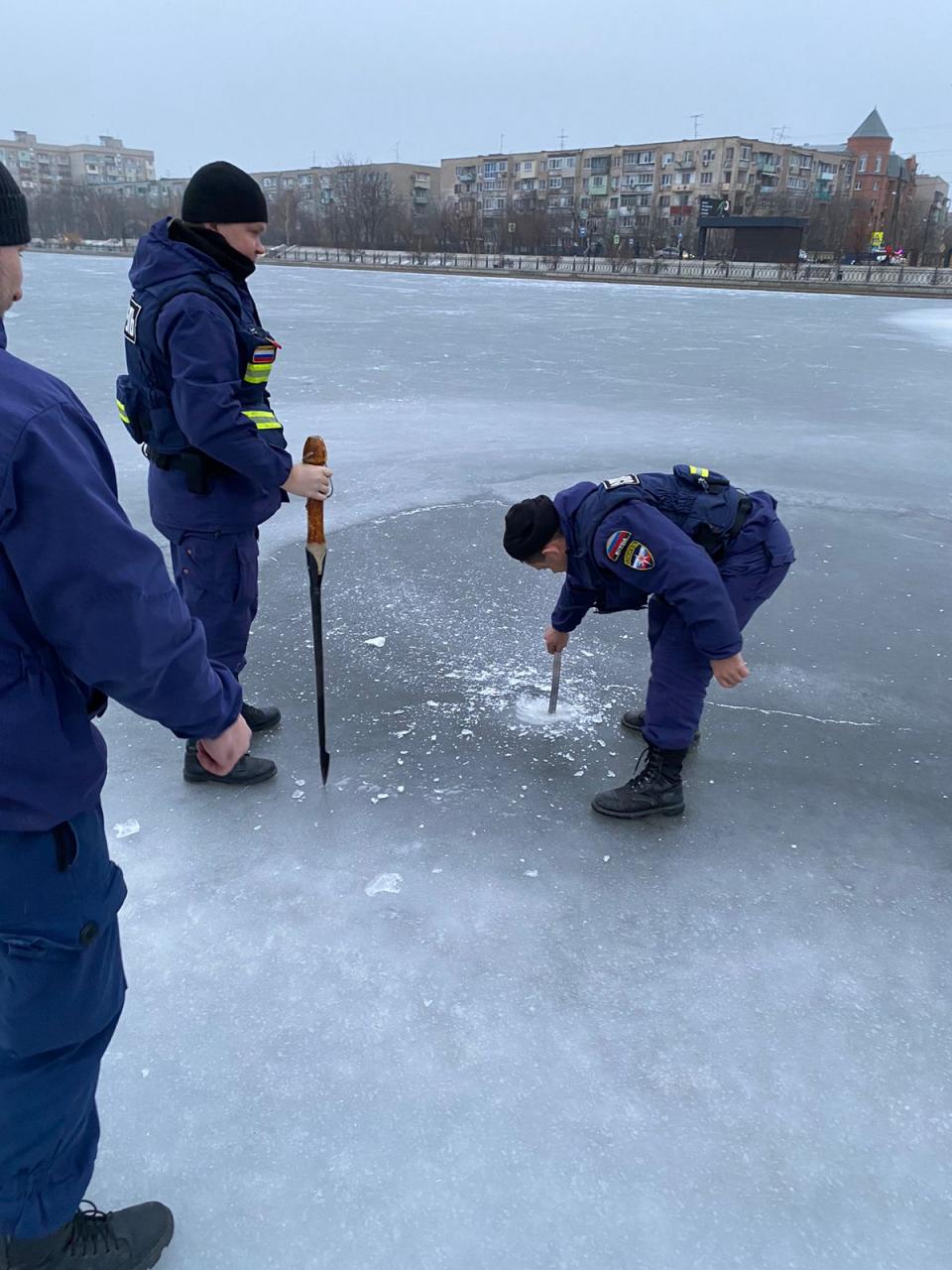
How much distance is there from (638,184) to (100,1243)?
84.1 metres

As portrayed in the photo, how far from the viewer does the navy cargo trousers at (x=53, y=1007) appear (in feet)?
3.85

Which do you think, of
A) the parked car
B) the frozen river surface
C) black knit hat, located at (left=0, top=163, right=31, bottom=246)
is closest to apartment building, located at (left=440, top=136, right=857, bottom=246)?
the parked car

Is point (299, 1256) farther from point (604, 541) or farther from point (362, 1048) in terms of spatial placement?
point (604, 541)

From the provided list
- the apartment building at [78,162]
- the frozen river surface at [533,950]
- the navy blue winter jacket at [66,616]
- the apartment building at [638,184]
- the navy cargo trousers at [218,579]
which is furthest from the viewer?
the apartment building at [78,162]

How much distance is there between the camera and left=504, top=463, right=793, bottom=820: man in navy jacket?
7.61 feet

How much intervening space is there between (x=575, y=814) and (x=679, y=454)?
4319mm

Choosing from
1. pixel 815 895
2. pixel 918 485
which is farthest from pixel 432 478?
pixel 815 895

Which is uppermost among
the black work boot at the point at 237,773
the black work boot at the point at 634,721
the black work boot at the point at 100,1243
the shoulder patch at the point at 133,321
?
the shoulder patch at the point at 133,321

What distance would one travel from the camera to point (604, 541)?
2.34m

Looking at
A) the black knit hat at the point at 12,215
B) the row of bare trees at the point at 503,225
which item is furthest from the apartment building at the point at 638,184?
the black knit hat at the point at 12,215

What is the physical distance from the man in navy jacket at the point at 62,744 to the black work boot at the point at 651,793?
56.8 inches

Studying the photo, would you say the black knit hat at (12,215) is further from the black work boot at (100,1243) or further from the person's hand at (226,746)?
the black work boot at (100,1243)

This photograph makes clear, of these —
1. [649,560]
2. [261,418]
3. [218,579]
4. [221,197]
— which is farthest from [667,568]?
[221,197]

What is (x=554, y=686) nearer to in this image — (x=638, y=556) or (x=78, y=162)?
(x=638, y=556)
